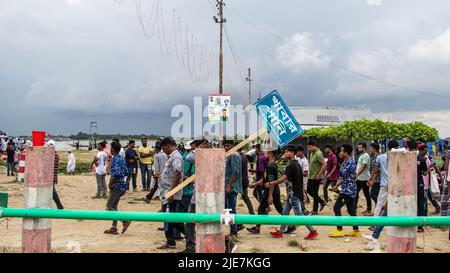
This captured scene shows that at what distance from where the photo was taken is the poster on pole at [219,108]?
12.4 metres

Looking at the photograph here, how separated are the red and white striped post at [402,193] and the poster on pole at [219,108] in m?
8.87

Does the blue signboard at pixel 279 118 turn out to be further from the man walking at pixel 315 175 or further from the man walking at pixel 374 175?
the man walking at pixel 315 175

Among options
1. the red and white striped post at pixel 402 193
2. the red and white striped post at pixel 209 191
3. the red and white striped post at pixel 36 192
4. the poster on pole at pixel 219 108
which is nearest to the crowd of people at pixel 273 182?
the poster on pole at pixel 219 108

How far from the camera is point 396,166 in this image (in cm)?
344

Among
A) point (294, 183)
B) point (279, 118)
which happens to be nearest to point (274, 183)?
point (294, 183)

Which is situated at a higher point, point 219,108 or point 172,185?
point 219,108

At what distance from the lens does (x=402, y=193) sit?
11.3 feet

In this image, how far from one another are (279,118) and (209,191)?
1.02 m

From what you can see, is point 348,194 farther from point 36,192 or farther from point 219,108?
point 36,192

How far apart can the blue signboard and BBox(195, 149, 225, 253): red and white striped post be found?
691 mm

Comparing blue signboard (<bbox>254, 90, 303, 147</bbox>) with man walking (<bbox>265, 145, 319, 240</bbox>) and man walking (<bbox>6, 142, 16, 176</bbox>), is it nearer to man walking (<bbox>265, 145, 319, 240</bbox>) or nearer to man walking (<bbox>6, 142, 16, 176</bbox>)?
man walking (<bbox>265, 145, 319, 240</bbox>)
